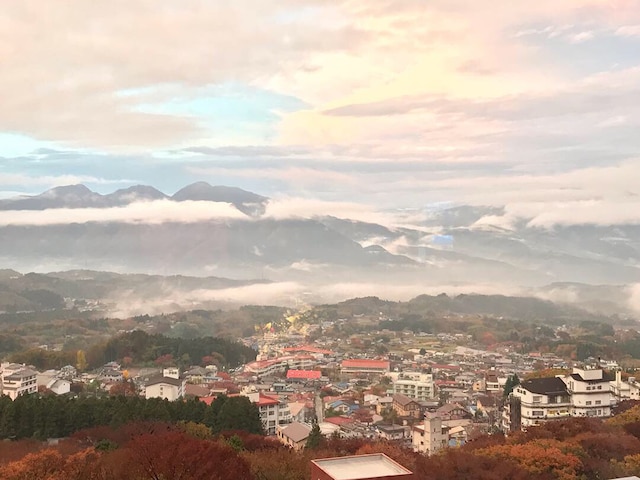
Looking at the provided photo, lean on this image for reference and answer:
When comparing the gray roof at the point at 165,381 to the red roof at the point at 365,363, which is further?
the red roof at the point at 365,363

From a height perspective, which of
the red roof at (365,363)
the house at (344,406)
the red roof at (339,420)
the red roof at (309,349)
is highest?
the red roof at (339,420)

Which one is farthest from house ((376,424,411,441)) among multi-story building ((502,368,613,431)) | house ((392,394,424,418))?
multi-story building ((502,368,613,431))

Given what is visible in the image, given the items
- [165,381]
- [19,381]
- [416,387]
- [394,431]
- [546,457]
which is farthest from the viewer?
[416,387]

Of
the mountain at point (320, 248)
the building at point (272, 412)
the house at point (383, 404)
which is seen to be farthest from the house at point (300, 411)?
the mountain at point (320, 248)

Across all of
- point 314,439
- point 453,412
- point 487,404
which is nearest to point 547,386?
point 453,412

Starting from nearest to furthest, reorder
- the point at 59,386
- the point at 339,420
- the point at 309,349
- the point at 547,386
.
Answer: the point at 547,386 → the point at 339,420 → the point at 59,386 → the point at 309,349

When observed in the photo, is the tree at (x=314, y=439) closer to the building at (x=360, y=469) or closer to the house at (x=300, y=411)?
the house at (x=300, y=411)

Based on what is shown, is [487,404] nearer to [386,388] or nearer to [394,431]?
[394,431]
